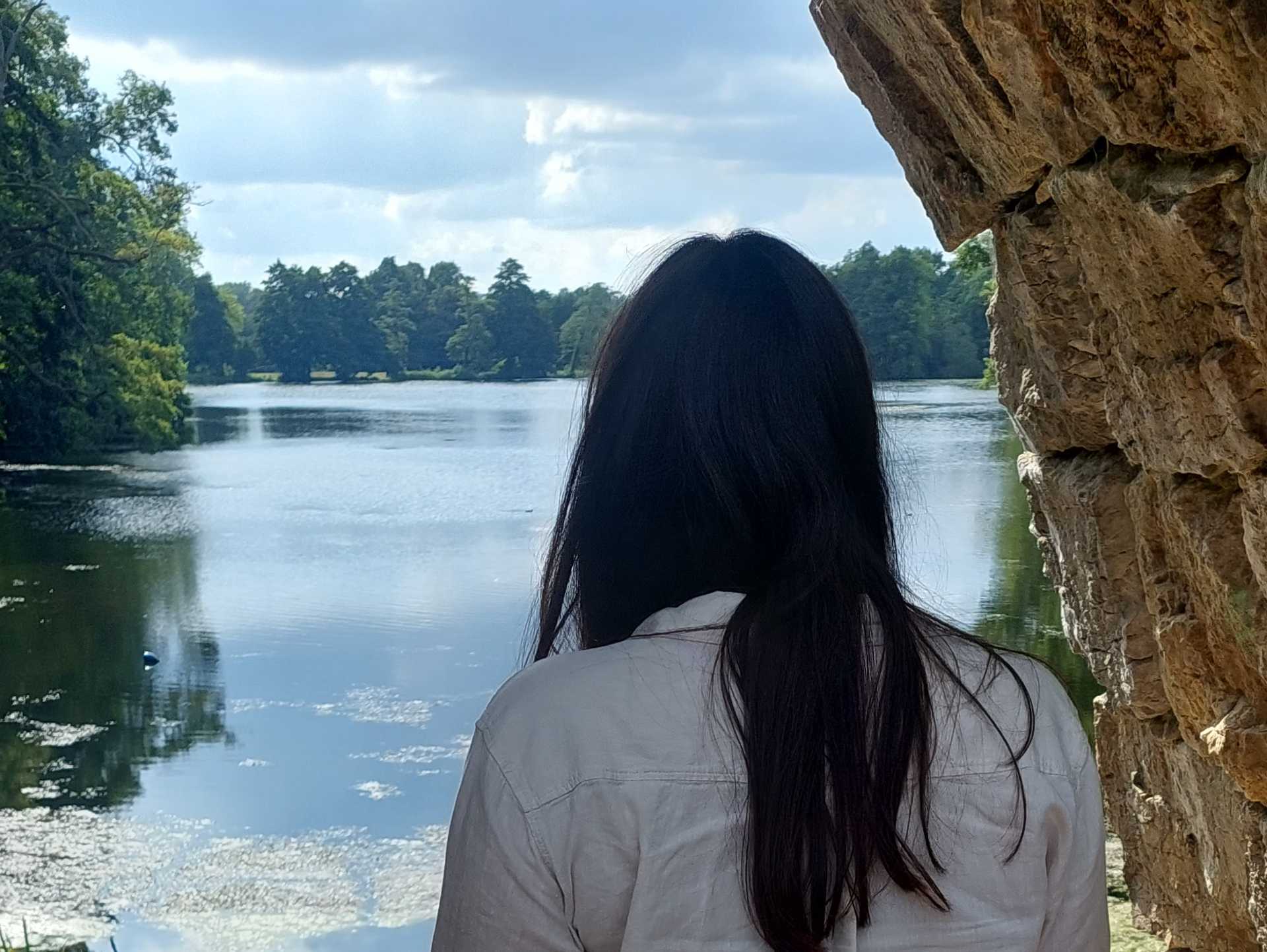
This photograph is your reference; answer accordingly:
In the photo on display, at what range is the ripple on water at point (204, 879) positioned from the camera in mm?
6707

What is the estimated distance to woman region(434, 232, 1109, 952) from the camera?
0.87 m

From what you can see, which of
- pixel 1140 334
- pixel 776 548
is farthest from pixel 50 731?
pixel 776 548

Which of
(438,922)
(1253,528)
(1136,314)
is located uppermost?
(1136,314)

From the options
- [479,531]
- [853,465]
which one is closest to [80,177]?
[479,531]

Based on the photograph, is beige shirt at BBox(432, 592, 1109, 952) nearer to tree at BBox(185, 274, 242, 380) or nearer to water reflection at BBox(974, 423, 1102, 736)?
water reflection at BBox(974, 423, 1102, 736)

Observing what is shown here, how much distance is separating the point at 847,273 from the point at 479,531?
19.1ft

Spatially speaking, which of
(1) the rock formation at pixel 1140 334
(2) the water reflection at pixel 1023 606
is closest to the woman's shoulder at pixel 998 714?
(1) the rock formation at pixel 1140 334

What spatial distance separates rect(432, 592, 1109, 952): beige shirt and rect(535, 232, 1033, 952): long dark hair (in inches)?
0.6

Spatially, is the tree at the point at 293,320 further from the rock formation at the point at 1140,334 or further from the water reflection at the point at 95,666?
the rock formation at the point at 1140,334

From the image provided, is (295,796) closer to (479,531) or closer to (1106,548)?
(1106,548)

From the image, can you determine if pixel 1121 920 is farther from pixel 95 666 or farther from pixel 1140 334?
pixel 95 666

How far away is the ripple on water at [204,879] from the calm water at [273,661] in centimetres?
2

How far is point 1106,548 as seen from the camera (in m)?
2.84

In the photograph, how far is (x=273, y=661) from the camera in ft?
39.8
